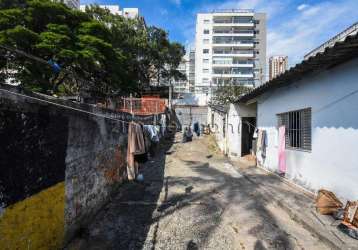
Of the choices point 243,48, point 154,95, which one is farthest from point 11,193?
point 243,48

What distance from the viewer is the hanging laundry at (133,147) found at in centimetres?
763

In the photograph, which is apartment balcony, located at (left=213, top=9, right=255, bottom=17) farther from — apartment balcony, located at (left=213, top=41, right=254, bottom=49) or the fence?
the fence

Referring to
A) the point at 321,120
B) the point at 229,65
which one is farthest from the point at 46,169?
the point at 229,65

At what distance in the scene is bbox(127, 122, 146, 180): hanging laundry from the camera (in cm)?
763

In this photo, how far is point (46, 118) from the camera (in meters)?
3.71

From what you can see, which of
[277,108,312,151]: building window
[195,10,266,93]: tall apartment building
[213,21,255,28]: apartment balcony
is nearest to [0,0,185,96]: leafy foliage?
[277,108,312,151]: building window

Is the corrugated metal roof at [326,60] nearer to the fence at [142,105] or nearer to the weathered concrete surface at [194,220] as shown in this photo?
the weathered concrete surface at [194,220]

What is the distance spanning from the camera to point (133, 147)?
7621 millimetres

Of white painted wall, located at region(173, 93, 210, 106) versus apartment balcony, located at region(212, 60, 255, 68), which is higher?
apartment balcony, located at region(212, 60, 255, 68)

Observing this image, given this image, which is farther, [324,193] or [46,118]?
[324,193]

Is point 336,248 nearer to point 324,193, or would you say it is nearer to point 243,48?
point 324,193

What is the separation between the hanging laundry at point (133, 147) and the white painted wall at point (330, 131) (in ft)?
15.2

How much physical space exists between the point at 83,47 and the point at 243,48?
41690 mm

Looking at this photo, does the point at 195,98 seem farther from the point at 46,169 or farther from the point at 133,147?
the point at 46,169
